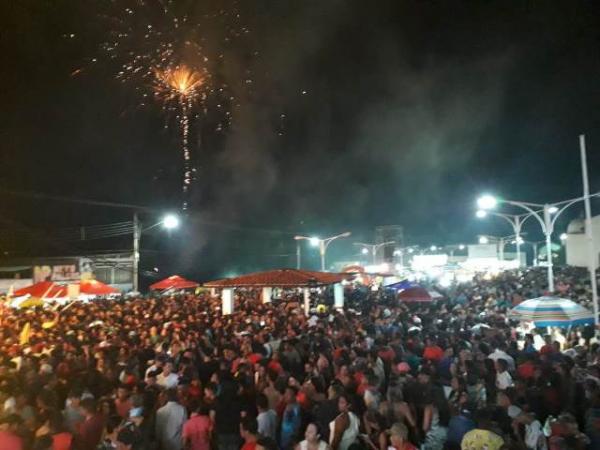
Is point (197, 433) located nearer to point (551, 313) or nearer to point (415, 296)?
point (551, 313)

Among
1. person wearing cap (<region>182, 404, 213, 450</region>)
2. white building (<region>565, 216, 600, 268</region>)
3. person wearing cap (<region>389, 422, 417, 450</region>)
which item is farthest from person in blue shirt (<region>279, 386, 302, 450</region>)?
white building (<region>565, 216, 600, 268</region>)

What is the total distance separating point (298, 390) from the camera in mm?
7707

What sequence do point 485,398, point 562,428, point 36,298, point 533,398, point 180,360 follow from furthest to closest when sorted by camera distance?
point 36,298
point 180,360
point 485,398
point 533,398
point 562,428

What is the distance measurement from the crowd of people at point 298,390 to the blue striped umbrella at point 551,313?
2.30ft

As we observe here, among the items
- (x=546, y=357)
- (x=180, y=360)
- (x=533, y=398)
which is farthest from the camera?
(x=180, y=360)

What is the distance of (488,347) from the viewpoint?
35.6 ft

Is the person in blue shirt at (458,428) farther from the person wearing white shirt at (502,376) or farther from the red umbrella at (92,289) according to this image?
the red umbrella at (92,289)

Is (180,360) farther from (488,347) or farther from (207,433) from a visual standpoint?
(488,347)

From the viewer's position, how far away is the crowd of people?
6113mm

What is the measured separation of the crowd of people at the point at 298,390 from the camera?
20.1ft

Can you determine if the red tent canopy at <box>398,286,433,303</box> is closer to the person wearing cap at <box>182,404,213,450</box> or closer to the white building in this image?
the person wearing cap at <box>182,404,213,450</box>

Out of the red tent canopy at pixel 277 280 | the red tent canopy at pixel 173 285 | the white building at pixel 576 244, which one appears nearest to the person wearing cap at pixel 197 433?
the red tent canopy at pixel 277 280

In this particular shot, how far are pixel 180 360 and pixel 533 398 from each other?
21.1 ft

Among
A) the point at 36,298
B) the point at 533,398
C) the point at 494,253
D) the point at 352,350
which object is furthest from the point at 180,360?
the point at 494,253
